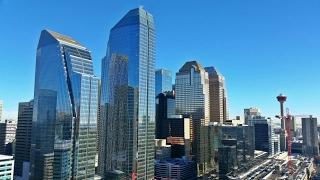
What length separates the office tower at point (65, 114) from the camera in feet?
142

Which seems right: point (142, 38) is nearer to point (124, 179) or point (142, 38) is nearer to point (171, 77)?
point (124, 179)

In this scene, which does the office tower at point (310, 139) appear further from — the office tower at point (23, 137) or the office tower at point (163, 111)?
the office tower at point (23, 137)

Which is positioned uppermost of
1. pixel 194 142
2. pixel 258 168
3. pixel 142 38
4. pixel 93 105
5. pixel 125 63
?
pixel 142 38

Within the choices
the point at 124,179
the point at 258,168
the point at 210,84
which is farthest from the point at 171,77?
the point at 124,179

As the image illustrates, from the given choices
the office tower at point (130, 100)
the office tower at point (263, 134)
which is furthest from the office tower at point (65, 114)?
the office tower at point (263, 134)

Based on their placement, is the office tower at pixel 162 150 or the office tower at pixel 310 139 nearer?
the office tower at pixel 162 150

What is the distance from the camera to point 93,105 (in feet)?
153

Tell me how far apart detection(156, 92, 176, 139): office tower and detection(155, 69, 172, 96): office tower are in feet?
9.88

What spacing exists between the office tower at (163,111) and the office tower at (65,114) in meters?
29.9

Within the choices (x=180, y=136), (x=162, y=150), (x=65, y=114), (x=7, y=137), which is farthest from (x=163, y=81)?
(x=65, y=114)

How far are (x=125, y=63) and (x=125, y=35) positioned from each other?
4120mm

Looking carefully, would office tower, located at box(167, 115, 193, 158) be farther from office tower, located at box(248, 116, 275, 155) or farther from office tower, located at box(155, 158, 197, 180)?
office tower, located at box(248, 116, 275, 155)

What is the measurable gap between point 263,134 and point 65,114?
65176 mm

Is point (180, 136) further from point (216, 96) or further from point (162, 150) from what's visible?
point (216, 96)
